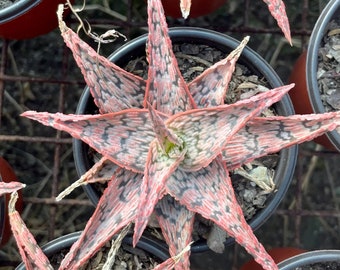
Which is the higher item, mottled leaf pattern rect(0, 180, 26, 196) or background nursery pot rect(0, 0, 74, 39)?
background nursery pot rect(0, 0, 74, 39)

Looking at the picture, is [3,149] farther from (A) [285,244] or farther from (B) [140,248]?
(A) [285,244]

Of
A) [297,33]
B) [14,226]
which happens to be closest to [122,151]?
[14,226]

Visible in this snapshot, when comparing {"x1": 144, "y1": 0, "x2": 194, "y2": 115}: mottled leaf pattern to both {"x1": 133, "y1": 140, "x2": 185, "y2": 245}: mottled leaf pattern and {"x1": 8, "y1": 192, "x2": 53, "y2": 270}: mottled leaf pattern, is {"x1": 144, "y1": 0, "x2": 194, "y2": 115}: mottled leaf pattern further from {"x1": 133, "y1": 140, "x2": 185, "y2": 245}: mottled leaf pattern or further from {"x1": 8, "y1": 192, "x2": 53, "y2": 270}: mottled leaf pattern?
{"x1": 8, "y1": 192, "x2": 53, "y2": 270}: mottled leaf pattern

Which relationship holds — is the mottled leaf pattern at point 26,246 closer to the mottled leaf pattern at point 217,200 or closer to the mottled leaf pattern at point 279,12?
the mottled leaf pattern at point 217,200

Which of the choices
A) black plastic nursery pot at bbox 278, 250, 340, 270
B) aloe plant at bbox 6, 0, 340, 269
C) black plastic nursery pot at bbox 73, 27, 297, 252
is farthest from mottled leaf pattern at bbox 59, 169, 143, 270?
black plastic nursery pot at bbox 278, 250, 340, 270

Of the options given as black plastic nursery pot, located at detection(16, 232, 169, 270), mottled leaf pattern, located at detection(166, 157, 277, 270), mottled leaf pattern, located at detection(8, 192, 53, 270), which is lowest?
black plastic nursery pot, located at detection(16, 232, 169, 270)

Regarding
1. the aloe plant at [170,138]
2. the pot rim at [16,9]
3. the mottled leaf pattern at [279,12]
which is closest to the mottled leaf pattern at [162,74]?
the aloe plant at [170,138]
